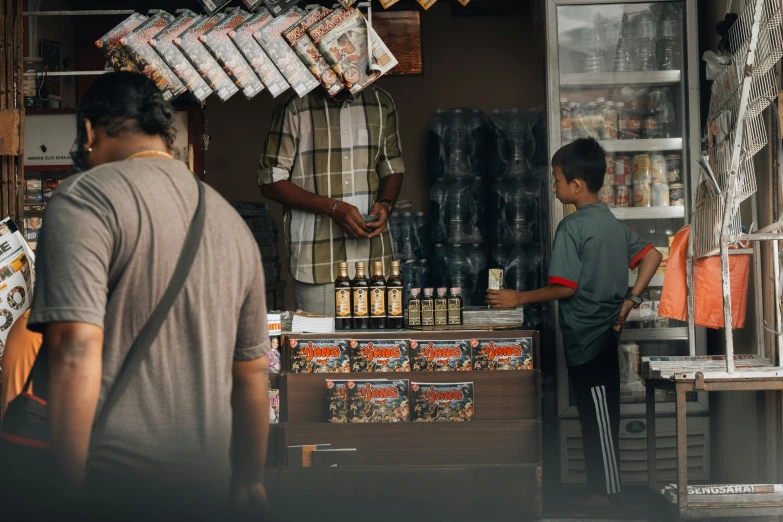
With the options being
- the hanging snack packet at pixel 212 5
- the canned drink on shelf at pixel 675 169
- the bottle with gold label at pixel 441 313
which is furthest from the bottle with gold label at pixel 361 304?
the canned drink on shelf at pixel 675 169

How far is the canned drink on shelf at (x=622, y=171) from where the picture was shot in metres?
5.49

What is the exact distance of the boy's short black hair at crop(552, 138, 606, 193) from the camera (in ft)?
14.8

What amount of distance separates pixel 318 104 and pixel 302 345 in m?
1.35

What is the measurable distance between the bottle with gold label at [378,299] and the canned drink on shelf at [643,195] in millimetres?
1834

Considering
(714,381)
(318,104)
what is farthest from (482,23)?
(714,381)

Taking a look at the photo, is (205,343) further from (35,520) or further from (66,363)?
(35,520)

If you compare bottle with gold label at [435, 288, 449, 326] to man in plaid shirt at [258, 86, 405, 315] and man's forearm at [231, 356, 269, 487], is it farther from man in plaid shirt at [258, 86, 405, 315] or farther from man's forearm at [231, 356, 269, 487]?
man's forearm at [231, 356, 269, 487]

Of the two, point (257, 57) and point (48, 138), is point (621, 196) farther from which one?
point (48, 138)

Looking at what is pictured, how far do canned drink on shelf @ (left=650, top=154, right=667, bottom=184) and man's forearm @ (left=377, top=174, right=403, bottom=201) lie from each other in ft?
4.98

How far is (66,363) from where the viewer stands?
6.75 feet

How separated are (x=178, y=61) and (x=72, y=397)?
9.26 ft

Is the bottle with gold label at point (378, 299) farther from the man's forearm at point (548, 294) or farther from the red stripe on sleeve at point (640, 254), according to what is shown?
the red stripe on sleeve at point (640, 254)

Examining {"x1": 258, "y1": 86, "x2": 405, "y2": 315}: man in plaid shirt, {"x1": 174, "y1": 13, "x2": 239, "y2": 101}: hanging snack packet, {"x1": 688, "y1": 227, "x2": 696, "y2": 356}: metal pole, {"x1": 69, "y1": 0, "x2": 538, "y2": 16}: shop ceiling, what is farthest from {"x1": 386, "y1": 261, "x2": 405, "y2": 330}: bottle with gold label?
{"x1": 69, "y1": 0, "x2": 538, "y2": 16}: shop ceiling

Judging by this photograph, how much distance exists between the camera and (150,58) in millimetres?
4582
